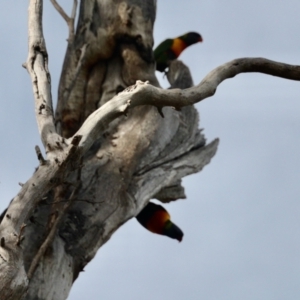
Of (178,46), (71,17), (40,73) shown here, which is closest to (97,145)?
(71,17)

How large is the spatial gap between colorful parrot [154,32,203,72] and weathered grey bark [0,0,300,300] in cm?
85

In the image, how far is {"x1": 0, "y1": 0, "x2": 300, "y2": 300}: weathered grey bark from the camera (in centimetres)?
297

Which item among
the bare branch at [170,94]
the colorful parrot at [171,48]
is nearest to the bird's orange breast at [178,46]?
the colorful parrot at [171,48]

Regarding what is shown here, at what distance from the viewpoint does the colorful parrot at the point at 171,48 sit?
23.6 ft

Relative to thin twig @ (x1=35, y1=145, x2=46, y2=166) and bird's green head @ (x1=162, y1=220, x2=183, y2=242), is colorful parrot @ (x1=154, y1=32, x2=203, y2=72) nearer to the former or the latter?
bird's green head @ (x1=162, y1=220, x2=183, y2=242)

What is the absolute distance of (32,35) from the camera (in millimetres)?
3588

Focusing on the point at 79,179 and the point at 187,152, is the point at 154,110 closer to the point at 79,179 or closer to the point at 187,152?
the point at 187,152

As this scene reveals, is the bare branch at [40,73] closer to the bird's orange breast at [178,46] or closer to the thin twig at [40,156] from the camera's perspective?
the thin twig at [40,156]

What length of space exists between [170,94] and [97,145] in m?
1.72

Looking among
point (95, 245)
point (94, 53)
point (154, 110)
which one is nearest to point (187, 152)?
point (154, 110)

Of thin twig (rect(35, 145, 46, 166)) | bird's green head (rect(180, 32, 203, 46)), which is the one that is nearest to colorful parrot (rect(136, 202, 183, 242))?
bird's green head (rect(180, 32, 203, 46))

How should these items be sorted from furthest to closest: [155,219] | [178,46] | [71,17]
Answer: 1. [178,46]
2. [155,219]
3. [71,17]

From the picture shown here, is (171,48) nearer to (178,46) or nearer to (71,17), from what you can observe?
(178,46)

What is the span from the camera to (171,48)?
7.96m
